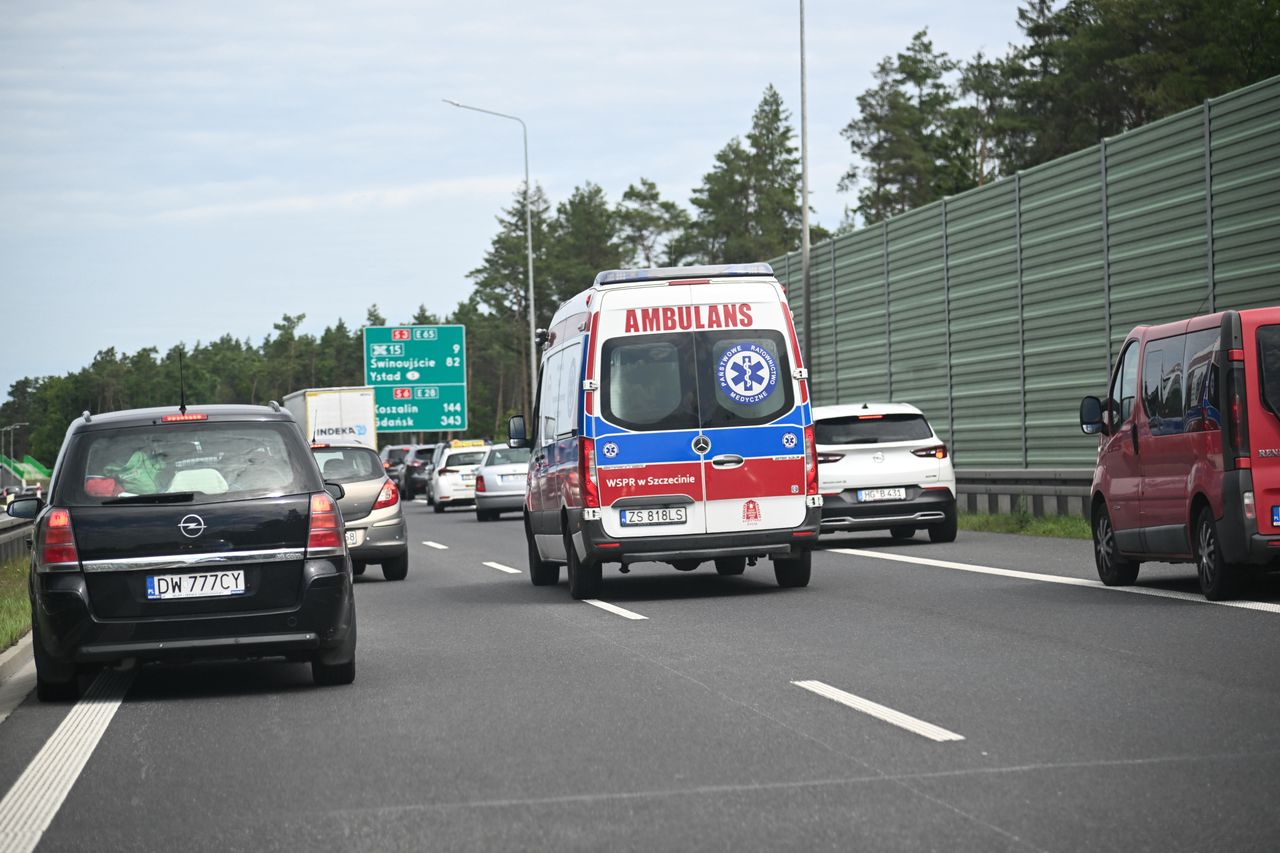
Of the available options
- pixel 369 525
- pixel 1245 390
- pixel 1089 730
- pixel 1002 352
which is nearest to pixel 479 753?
pixel 1089 730

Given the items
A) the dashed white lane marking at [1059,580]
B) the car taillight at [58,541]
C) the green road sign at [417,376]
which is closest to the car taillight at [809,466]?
the dashed white lane marking at [1059,580]

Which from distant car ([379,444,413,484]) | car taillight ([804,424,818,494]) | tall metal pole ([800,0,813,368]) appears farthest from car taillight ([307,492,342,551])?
distant car ([379,444,413,484])

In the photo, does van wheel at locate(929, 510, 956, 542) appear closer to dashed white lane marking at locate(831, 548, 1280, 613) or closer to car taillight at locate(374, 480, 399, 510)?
dashed white lane marking at locate(831, 548, 1280, 613)

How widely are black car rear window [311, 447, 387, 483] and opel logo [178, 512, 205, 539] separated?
10.0 m

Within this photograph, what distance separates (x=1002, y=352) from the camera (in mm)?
28078

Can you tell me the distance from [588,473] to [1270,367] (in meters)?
5.48

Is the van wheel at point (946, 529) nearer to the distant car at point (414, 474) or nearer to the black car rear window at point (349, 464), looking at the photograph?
the black car rear window at point (349, 464)

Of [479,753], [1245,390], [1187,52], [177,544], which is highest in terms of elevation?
[1187,52]

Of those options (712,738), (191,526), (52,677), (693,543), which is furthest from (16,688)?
(693,543)

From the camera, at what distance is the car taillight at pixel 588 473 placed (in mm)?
14992

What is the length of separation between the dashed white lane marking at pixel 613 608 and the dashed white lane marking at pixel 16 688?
432cm

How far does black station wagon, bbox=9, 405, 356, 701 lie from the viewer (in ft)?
32.0

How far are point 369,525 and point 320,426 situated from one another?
37330 millimetres

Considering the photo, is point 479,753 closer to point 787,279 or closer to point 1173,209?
point 1173,209
